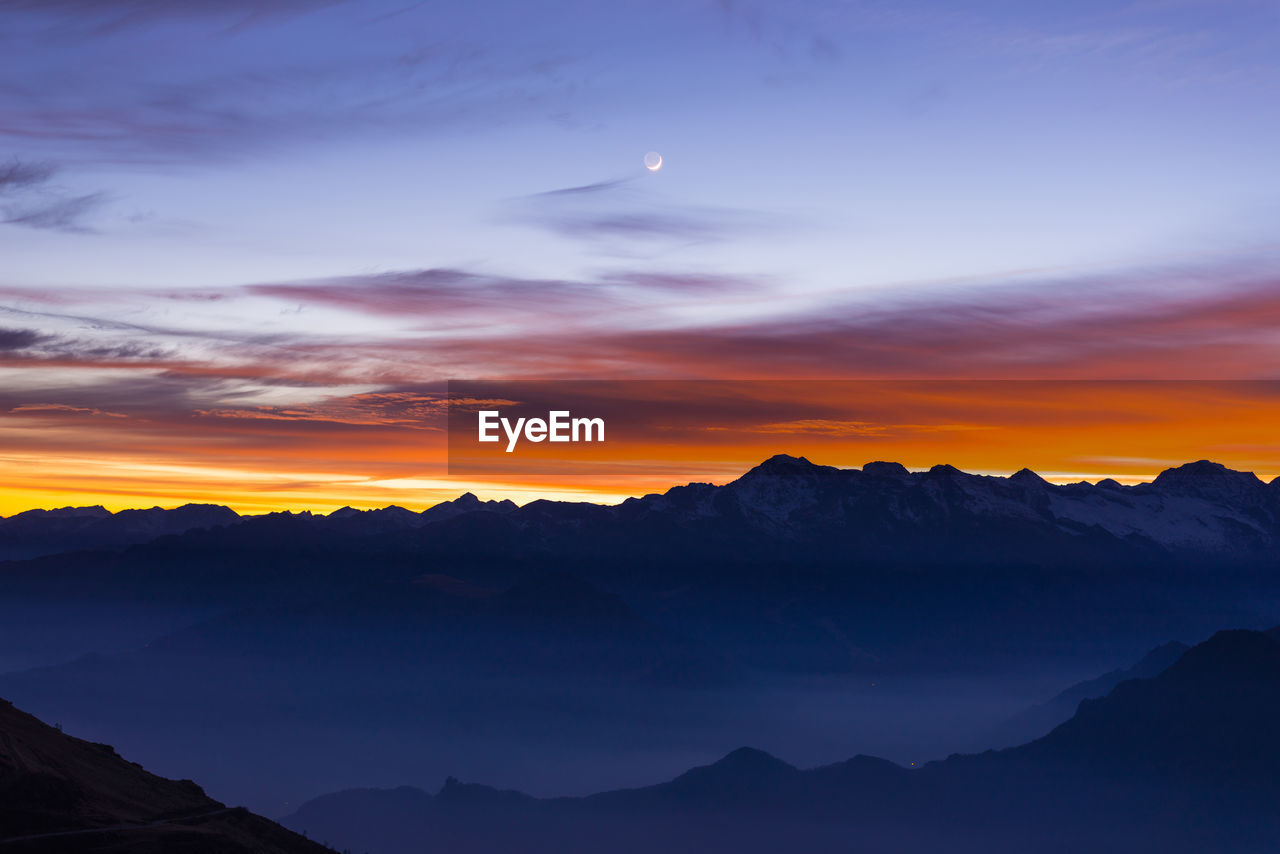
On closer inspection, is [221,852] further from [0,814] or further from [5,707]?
[5,707]

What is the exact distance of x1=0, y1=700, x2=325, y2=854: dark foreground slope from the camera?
79.8m

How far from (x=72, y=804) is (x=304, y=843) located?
18407 millimetres

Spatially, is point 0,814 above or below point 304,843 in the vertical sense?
above

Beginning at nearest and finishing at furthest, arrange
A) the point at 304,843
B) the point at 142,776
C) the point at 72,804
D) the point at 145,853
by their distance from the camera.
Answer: the point at 145,853, the point at 72,804, the point at 304,843, the point at 142,776

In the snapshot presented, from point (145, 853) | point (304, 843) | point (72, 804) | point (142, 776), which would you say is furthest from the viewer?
point (142, 776)

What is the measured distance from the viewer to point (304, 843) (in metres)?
94.5

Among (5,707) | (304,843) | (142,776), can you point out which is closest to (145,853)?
(304,843)

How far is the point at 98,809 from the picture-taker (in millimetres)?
86688

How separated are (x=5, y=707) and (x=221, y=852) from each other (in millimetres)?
39724

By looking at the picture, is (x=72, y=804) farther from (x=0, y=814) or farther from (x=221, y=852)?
(x=221, y=852)

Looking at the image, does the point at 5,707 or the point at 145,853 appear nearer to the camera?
the point at 145,853

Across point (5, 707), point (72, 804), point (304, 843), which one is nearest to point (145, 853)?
point (72, 804)

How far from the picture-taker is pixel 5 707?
107500mm

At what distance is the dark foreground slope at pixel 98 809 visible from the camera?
3140 inches
